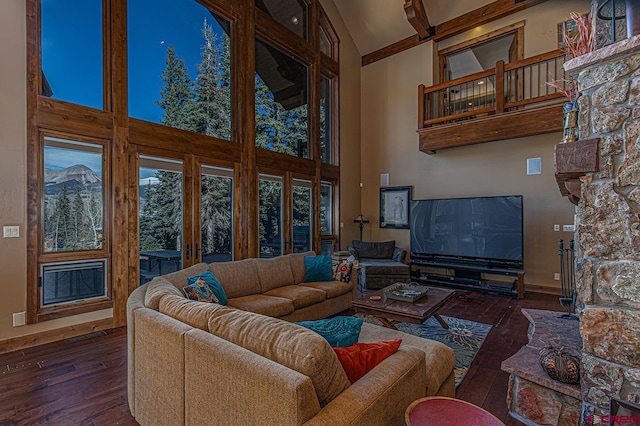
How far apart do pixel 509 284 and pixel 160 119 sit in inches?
252

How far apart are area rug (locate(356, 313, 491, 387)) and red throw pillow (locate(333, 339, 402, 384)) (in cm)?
166

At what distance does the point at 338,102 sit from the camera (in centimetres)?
742

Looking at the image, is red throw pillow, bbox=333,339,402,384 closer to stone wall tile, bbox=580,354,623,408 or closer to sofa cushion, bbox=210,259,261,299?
stone wall tile, bbox=580,354,623,408

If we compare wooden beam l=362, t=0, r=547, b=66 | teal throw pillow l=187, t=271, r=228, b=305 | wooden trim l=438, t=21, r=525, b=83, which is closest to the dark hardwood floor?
teal throw pillow l=187, t=271, r=228, b=305

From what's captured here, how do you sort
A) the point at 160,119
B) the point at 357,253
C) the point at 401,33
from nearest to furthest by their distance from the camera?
the point at 160,119 → the point at 357,253 → the point at 401,33

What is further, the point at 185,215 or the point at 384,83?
the point at 384,83

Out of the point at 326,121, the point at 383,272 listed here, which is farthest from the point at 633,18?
the point at 326,121

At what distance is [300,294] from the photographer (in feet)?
12.4

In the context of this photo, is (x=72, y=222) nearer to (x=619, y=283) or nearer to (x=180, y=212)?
(x=180, y=212)

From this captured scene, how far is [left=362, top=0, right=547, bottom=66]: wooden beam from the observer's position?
5867mm

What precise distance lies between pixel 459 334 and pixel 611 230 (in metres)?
2.31

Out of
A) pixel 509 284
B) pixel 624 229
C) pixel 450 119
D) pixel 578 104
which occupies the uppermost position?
pixel 450 119

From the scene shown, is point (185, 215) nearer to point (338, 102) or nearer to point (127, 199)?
point (127, 199)

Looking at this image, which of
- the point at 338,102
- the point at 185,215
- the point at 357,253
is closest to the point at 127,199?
the point at 185,215
